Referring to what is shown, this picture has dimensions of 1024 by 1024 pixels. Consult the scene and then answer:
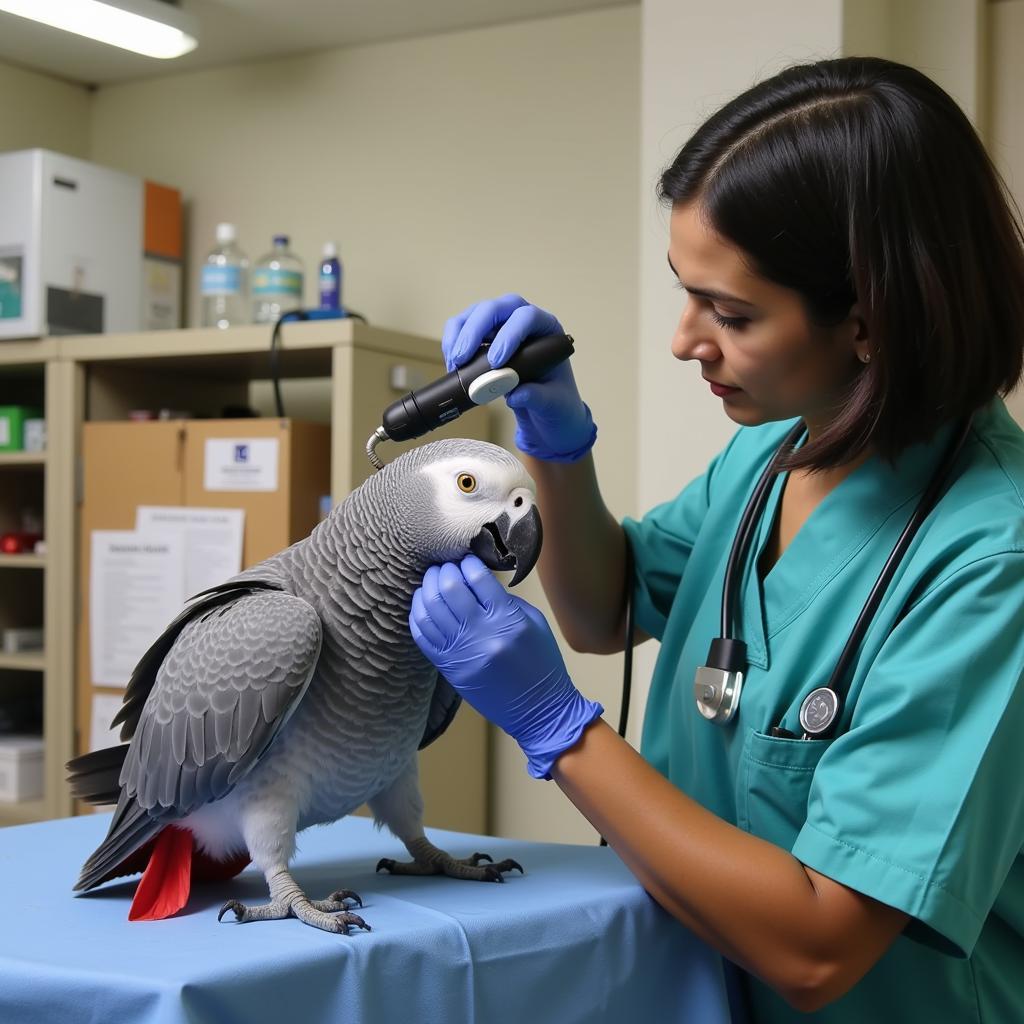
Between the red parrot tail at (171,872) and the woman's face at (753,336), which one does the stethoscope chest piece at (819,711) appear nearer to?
the woman's face at (753,336)

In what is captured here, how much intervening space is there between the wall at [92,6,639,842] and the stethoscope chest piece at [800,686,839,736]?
1.54 metres

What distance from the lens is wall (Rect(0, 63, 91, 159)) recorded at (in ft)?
9.45

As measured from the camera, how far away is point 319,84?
2.80 m

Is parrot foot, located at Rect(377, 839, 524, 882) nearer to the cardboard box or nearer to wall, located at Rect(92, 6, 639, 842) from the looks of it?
the cardboard box

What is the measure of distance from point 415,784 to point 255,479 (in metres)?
1.36

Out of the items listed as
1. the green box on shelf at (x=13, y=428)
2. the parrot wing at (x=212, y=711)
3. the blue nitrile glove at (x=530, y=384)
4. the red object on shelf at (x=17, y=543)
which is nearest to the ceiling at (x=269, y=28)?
the green box on shelf at (x=13, y=428)

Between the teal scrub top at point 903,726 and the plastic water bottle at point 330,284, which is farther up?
the plastic water bottle at point 330,284

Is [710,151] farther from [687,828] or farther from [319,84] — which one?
[319,84]

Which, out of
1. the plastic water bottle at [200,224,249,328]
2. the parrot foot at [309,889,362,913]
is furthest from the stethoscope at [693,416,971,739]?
the plastic water bottle at [200,224,249,328]

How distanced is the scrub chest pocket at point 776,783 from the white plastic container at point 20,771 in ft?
6.65

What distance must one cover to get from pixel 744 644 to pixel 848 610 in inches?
3.8

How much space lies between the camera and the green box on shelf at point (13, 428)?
2.58 m

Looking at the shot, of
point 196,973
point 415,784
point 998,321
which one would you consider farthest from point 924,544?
point 196,973

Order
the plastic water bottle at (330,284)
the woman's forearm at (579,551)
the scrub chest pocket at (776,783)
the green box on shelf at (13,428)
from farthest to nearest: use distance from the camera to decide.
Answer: the green box on shelf at (13,428), the plastic water bottle at (330,284), the woman's forearm at (579,551), the scrub chest pocket at (776,783)
